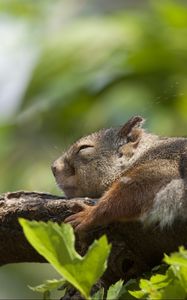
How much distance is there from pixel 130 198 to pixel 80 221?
0.30 meters

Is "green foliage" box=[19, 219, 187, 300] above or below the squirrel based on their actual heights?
below

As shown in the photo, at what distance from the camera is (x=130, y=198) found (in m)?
4.73

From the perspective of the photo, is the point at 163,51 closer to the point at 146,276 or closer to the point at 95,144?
the point at 95,144

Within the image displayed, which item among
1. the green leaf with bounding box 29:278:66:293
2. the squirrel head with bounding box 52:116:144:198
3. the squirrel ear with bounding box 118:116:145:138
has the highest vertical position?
the squirrel ear with bounding box 118:116:145:138

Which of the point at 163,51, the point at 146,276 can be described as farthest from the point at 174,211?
the point at 163,51

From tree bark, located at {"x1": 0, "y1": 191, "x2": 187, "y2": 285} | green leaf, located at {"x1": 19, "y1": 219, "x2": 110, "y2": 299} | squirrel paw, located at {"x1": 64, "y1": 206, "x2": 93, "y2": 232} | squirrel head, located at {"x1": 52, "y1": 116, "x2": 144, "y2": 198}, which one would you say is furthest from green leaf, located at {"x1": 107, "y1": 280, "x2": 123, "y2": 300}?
squirrel head, located at {"x1": 52, "y1": 116, "x2": 144, "y2": 198}

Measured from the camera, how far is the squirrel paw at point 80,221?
4.56 meters

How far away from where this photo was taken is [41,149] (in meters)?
9.09

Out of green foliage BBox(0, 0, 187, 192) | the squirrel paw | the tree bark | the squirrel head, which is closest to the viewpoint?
the tree bark

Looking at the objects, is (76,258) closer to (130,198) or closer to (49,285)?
(49,285)

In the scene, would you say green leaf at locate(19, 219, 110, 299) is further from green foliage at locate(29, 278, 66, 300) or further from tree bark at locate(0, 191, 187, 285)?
tree bark at locate(0, 191, 187, 285)

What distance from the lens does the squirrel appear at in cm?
457

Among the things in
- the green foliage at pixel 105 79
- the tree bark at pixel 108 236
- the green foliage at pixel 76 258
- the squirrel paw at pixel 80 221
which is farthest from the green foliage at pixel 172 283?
the green foliage at pixel 105 79

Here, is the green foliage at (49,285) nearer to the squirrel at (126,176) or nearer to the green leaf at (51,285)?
the green leaf at (51,285)
